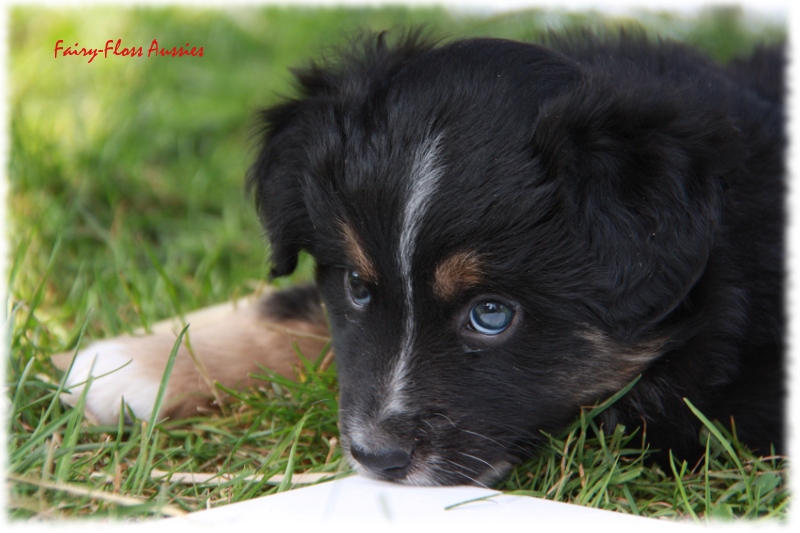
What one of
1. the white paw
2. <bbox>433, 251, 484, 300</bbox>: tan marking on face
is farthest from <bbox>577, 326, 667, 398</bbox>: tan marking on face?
the white paw

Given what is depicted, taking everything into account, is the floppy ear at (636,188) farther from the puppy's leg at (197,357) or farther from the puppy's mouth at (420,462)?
the puppy's leg at (197,357)

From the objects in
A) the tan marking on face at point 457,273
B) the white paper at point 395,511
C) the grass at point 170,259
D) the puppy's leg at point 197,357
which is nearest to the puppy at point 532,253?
the tan marking on face at point 457,273

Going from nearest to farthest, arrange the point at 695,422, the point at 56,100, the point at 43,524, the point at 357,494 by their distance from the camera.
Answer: the point at 43,524 < the point at 357,494 < the point at 695,422 < the point at 56,100

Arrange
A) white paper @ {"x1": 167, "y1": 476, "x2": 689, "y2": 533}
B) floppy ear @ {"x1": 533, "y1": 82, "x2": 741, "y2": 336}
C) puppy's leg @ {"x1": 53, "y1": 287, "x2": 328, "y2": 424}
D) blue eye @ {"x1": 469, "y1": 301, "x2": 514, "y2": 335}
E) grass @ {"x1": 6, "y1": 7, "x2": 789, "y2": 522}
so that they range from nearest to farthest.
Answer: white paper @ {"x1": 167, "y1": 476, "x2": 689, "y2": 533} < floppy ear @ {"x1": 533, "y1": 82, "x2": 741, "y2": 336} < blue eye @ {"x1": 469, "y1": 301, "x2": 514, "y2": 335} < grass @ {"x1": 6, "y1": 7, "x2": 789, "y2": 522} < puppy's leg @ {"x1": 53, "y1": 287, "x2": 328, "y2": 424}

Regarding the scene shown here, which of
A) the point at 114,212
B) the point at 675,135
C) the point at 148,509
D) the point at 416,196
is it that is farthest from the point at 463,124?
the point at 114,212

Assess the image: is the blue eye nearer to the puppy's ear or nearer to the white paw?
the puppy's ear

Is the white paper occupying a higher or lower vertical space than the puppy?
lower

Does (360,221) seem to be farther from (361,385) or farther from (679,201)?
(679,201)
